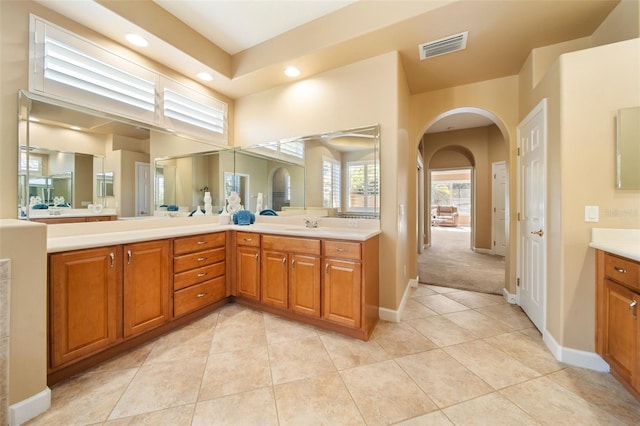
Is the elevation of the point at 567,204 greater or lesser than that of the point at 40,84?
lesser

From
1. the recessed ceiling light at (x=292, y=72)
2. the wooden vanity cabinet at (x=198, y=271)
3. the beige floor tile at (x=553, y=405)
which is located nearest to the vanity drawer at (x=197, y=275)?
the wooden vanity cabinet at (x=198, y=271)

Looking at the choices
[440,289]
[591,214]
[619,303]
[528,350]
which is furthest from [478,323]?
[591,214]

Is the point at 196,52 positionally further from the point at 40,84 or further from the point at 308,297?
the point at 308,297

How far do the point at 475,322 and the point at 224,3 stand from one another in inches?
157

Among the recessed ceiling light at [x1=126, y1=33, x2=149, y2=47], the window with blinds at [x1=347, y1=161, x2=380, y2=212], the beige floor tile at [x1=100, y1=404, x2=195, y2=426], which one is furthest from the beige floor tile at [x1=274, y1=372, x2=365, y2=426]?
the recessed ceiling light at [x1=126, y1=33, x2=149, y2=47]

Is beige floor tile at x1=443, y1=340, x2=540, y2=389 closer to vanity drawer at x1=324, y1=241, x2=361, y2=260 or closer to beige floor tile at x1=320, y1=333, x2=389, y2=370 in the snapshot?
beige floor tile at x1=320, y1=333, x2=389, y2=370

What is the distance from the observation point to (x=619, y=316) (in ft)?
5.16

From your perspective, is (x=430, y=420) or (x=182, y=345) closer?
(x=430, y=420)

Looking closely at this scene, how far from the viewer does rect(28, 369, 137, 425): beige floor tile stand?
1360mm

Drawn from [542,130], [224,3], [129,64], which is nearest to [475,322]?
[542,130]

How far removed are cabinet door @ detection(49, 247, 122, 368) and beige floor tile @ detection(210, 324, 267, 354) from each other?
744 millimetres

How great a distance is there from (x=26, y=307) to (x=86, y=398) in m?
0.66

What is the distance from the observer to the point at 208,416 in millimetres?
1389

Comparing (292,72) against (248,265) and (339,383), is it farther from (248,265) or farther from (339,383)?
(339,383)
